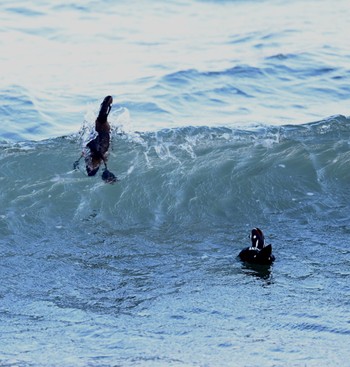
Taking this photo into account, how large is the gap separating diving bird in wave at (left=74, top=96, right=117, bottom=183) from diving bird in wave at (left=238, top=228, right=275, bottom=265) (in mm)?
2612

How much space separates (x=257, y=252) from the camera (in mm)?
10672

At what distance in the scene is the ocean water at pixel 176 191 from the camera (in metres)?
9.11

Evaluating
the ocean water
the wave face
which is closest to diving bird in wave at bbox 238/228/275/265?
the ocean water

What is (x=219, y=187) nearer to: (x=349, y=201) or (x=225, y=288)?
(x=349, y=201)

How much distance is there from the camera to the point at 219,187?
13.7 meters

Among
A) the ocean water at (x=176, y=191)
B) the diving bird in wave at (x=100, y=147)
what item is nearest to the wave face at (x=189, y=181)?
the ocean water at (x=176, y=191)

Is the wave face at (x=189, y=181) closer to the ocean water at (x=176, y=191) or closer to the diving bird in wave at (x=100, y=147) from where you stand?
the ocean water at (x=176, y=191)

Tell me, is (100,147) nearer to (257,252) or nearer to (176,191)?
(176,191)

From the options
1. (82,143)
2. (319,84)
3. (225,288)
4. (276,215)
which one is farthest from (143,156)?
(319,84)

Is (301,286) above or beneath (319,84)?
beneath

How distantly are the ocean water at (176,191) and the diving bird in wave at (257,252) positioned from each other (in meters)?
0.10

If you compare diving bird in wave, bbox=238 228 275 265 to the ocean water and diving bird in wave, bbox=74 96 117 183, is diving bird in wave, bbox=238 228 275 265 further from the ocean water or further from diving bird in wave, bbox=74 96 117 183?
diving bird in wave, bbox=74 96 117 183

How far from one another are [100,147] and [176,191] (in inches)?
46.9

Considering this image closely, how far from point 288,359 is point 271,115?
377 inches
